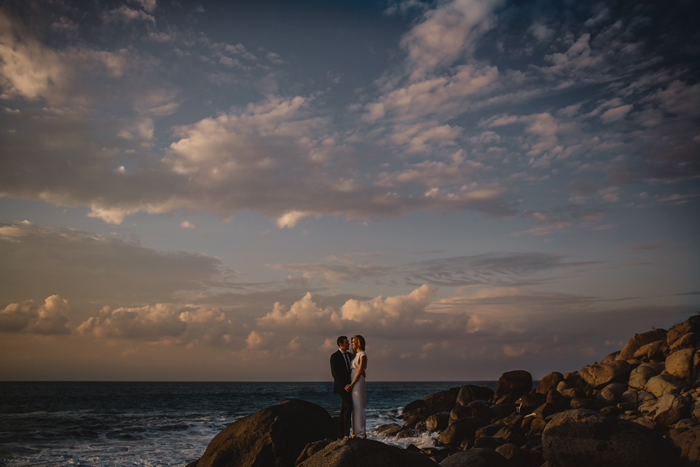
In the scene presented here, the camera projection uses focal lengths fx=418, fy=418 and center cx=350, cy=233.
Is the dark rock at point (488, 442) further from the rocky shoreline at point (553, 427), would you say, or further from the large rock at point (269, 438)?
the large rock at point (269, 438)

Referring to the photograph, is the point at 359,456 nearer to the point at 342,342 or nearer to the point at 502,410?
the point at 342,342

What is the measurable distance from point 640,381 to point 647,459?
1047 centimetres

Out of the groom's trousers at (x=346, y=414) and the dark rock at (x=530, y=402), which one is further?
the dark rock at (x=530, y=402)

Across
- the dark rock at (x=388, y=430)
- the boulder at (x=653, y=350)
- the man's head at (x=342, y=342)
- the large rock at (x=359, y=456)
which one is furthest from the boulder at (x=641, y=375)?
the man's head at (x=342, y=342)

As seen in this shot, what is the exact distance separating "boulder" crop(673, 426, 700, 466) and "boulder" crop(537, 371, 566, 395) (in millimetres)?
11167

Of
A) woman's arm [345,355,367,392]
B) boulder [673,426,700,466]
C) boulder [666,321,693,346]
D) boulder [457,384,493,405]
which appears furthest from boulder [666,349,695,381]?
woman's arm [345,355,367,392]

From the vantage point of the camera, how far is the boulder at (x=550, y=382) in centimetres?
2202

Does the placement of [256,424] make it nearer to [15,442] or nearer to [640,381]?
[640,381]

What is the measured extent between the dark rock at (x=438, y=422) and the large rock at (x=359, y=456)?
16.3m

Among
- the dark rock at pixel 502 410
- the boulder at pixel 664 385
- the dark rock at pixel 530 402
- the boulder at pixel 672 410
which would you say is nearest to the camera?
the boulder at pixel 672 410

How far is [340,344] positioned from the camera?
929 centimetres

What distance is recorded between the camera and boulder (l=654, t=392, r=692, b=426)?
47.9ft

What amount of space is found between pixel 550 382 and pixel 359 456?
718 inches

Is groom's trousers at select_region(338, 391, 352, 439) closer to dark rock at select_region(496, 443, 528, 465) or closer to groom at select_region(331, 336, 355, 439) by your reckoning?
groom at select_region(331, 336, 355, 439)
